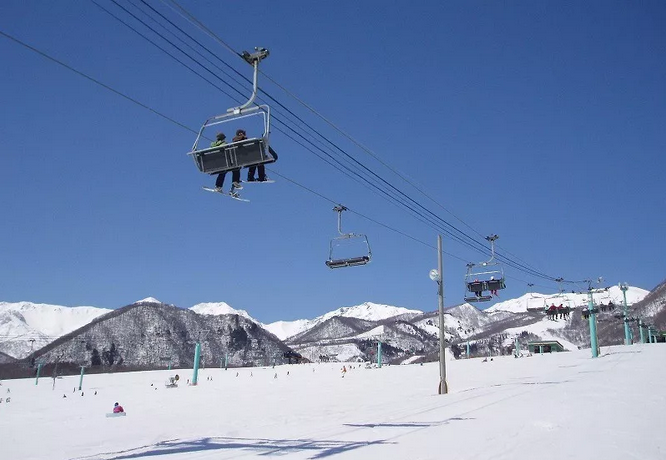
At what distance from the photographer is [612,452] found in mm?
8422

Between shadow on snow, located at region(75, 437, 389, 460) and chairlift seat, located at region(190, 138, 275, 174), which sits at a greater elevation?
chairlift seat, located at region(190, 138, 275, 174)

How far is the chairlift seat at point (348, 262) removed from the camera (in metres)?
21.1

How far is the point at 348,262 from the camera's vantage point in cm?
2148

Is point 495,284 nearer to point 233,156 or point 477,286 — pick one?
point 477,286

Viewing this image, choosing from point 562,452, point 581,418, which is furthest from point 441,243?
point 562,452

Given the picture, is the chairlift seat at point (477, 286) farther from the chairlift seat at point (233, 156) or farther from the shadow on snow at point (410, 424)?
the chairlift seat at point (233, 156)

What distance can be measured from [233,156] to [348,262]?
1031cm

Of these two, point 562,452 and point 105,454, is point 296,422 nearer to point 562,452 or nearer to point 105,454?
point 105,454

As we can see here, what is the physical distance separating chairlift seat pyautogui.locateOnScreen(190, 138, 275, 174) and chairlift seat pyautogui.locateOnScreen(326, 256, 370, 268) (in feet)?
32.3

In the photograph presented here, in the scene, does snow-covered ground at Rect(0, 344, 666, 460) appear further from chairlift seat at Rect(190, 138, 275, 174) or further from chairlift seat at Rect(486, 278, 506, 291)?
Answer: chairlift seat at Rect(486, 278, 506, 291)

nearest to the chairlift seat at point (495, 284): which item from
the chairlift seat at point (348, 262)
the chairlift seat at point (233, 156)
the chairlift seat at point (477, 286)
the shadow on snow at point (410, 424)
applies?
the chairlift seat at point (477, 286)

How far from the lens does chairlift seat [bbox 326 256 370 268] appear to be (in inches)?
830

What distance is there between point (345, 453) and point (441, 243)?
65.8ft

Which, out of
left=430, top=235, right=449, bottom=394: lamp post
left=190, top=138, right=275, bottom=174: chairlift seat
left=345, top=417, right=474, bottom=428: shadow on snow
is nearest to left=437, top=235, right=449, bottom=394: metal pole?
left=430, top=235, right=449, bottom=394: lamp post
